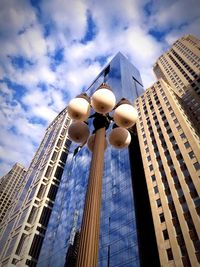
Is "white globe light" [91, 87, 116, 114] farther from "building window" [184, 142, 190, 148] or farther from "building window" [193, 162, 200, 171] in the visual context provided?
"building window" [184, 142, 190, 148]

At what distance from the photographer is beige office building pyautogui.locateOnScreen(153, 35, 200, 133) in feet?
192

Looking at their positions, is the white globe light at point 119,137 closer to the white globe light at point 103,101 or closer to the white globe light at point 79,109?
the white globe light at point 103,101

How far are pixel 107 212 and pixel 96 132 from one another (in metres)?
40.4

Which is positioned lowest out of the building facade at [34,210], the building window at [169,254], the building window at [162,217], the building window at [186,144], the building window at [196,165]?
the building window at [169,254]

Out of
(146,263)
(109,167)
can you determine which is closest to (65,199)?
(109,167)

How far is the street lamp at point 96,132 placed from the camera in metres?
3.59

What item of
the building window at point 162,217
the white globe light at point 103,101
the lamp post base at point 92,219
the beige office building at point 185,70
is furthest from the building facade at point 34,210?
the white globe light at point 103,101

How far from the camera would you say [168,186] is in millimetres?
32688

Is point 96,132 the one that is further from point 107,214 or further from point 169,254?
point 107,214

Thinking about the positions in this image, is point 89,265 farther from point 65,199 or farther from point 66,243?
point 65,199

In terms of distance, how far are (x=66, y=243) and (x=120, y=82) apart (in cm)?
4914

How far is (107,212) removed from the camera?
139ft

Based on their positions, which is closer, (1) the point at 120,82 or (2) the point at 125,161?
(2) the point at 125,161

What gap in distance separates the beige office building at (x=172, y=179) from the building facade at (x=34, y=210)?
37252 millimetres
